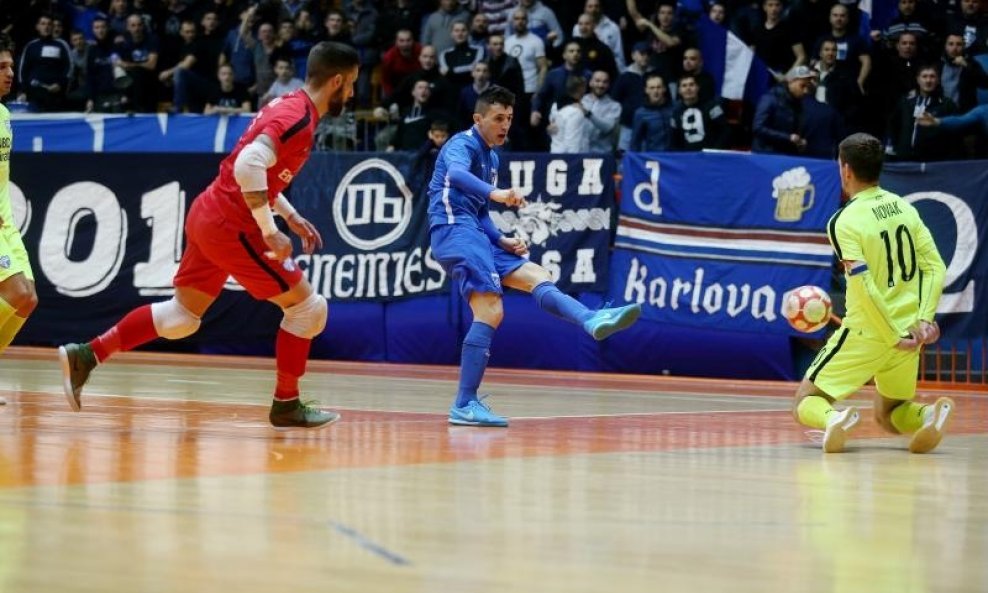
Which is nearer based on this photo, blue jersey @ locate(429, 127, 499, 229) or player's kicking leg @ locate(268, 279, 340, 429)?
player's kicking leg @ locate(268, 279, 340, 429)

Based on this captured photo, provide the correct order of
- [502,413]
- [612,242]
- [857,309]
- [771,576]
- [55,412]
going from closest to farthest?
1. [771,576]
2. [857,309]
3. [55,412]
4. [502,413]
5. [612,242]

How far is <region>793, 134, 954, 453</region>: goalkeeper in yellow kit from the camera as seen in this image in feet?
27.1

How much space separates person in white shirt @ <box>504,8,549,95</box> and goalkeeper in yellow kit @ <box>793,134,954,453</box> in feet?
34.8

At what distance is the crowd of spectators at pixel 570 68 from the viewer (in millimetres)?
16547

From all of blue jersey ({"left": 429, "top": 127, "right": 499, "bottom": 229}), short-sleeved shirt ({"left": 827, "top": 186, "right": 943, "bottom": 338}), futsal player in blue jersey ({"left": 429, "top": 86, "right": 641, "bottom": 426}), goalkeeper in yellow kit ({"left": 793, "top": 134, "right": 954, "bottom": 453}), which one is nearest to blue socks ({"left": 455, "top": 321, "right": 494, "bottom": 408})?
futsal player in blue jersey ({"left": 429, "top": 86, "right": 641, "bottom": 426})

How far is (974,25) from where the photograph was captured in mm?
17422

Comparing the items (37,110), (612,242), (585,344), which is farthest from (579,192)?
(37,110)

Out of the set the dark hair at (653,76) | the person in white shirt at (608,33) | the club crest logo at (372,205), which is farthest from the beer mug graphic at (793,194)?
the club crest logo at (372,205)

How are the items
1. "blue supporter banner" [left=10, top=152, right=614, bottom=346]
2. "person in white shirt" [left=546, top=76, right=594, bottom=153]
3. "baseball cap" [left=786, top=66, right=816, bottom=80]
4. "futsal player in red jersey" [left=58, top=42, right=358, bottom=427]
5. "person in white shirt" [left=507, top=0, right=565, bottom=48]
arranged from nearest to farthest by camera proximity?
"futsal player in red jersey" [left=58, top=42, right=358, bottom=427] < "blue supporter banner" [left=10, top=152, right=614, bottom=346] < "baseball cap" [left=786, top=66, right=816, bottom=80] < "person in white shirt" [left=546, top=76, right=594, bottom=153] < "person in white shirt" [left=507, top=0, right=565, bottom=48]

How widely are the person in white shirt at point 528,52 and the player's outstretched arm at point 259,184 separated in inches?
430

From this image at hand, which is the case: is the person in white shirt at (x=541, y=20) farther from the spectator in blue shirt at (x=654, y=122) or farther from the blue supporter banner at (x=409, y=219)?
the blue supporter banner at (x=409, y=219)

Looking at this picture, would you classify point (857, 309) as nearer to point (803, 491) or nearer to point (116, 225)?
point (803, 491)

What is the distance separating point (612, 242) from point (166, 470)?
10.0 meters

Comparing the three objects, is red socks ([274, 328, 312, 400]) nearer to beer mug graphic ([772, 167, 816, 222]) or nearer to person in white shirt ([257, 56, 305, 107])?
beer mug graphic ([772, 167, 816, 222])
